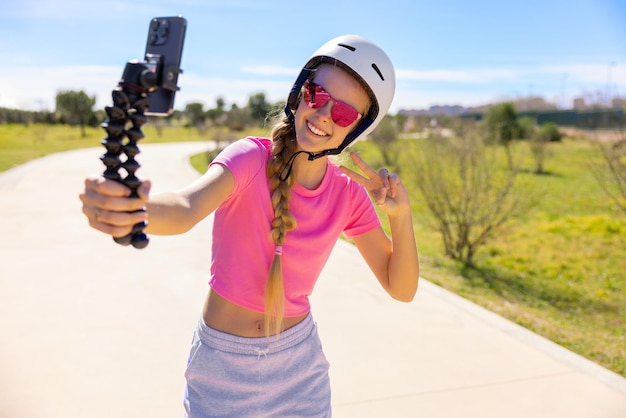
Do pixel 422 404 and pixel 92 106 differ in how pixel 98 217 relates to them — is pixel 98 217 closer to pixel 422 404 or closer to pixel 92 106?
pixel 422 404

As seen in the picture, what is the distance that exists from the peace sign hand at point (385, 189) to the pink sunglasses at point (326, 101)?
0.54ft

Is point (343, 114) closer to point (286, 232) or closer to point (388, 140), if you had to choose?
point (286, 232)

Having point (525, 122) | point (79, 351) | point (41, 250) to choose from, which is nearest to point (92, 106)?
point (525, 122)

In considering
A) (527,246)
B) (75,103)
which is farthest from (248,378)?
(75,103)

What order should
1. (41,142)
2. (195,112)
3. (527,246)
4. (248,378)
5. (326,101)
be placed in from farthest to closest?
(195,112)
(41,142)
(527,246)
(326,101)
(248,378)

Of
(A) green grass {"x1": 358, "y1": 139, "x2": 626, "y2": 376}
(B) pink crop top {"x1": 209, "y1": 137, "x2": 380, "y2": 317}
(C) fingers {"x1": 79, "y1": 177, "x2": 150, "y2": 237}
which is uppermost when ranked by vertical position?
(C) fingers {"x1": 79, "y1": 177, "x2": 150, "y2": 237}

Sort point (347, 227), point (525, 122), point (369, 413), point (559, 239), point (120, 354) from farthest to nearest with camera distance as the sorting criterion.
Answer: point (525, 122) → point (559, 239) → point (120, 354) → point (369, 413) → point (347, 227)

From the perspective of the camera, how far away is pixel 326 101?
1860 millimetres

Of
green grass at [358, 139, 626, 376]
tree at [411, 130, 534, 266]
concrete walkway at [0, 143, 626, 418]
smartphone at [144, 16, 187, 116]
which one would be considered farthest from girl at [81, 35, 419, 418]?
tree at [411, 130, 534, 266]

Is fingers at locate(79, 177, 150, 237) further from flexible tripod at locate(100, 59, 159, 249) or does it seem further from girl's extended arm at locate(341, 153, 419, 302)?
girl's extended arm at locate(341, 153, 419, 302)

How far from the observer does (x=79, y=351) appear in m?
3.91

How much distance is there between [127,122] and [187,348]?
10.8ft

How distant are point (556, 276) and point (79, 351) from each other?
6.23 meters

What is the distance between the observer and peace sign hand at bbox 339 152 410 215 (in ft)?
6.61
